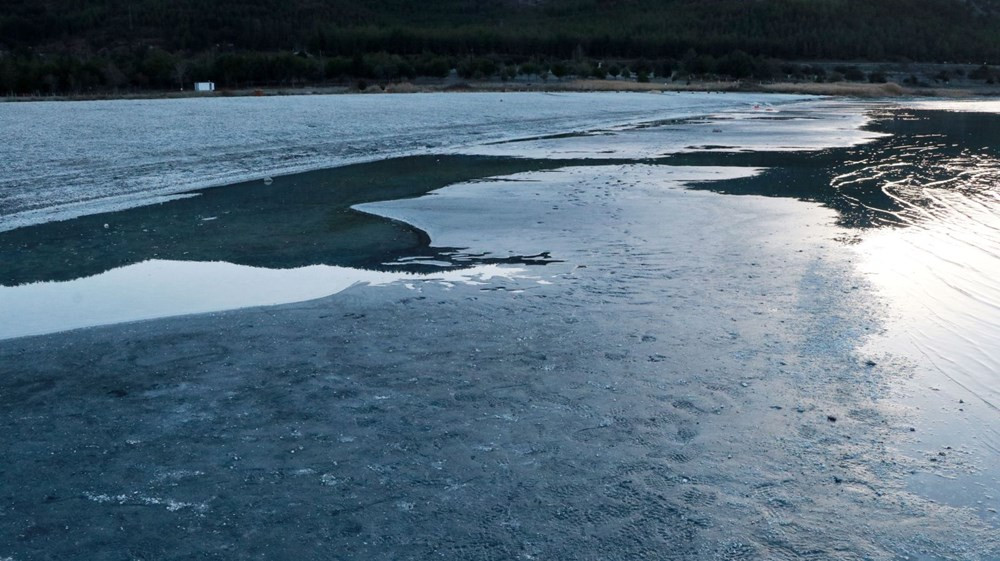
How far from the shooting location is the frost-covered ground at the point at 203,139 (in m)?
15.3

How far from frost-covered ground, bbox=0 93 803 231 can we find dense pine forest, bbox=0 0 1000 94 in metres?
27.7

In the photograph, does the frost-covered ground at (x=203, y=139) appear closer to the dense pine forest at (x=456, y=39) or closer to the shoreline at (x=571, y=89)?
the shoreline at (x=571, y=89)

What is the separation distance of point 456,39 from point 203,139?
10808cm

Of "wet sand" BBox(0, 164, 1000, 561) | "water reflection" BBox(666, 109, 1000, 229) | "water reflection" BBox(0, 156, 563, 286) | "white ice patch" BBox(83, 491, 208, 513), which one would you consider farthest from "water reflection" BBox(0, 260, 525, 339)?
"water reflection" BBox(666, 109, 1000, 229)

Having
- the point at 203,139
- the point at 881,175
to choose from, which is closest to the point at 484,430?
the point at 881,175

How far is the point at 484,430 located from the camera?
5289 mm

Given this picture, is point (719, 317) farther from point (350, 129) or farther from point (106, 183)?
point (350, 129)

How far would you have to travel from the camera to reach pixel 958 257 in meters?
9.84

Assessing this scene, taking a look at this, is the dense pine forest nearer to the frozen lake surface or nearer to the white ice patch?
the frozen lake surface

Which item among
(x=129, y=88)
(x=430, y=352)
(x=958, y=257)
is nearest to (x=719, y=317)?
(x=430, y=352)

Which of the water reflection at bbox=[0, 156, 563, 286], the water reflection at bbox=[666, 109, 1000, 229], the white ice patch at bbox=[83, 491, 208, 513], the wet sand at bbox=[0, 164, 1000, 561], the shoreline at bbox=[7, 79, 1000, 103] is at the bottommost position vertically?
the white ice patch at bbox=[83, 491, 208, 513]

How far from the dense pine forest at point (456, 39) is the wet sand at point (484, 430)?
50.8 metres

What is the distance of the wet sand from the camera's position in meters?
4.16

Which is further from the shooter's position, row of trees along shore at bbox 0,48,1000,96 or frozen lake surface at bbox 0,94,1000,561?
row of trees along shore at bbox 0,48,1000,96
